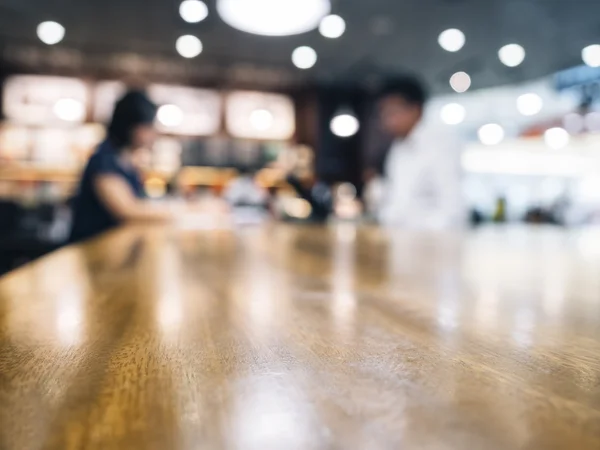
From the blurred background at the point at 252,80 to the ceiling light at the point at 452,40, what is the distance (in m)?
0.02

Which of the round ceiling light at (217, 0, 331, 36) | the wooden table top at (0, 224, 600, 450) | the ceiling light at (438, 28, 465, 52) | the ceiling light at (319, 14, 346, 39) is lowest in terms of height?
the wooden table top at (0, 224, 600, 450)

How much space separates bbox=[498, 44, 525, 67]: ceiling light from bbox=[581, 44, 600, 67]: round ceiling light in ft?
2.33

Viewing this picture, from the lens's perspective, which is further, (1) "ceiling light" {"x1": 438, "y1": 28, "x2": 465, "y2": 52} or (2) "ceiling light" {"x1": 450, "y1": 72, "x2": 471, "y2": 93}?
(2) "ceiling light" {"x1": 450, "y1": 72, "x2": 471, "y2": 93}

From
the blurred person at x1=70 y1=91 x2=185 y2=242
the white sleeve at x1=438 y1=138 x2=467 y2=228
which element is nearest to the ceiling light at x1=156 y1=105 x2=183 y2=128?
the blurred person at x1=70 y1=91 x2=185 y2=242

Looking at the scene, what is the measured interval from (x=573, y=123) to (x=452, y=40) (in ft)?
13.9

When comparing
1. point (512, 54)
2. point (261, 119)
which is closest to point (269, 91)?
point (261, 119)

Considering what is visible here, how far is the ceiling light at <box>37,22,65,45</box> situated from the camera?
4965 mm

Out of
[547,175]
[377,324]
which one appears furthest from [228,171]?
[547,175]

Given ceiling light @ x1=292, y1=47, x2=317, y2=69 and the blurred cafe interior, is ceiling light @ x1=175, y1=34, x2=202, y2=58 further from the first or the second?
ceiling light @ x1=292, y1=47, x2=317, y2=69

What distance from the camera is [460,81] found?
289 inches

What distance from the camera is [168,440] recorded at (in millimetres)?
169

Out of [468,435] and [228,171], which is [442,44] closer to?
[228,171]

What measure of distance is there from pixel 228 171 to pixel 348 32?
2.36 m

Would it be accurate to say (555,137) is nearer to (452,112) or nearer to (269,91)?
(452,112)
